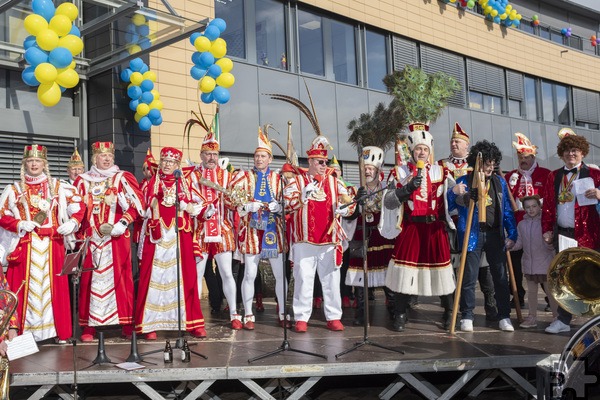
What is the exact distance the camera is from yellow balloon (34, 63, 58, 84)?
6.61m

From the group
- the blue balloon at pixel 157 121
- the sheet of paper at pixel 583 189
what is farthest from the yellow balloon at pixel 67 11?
the sheet of paper at pixel 583 189

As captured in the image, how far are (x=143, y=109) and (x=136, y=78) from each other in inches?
18.1

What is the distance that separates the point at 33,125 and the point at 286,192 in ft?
15.7

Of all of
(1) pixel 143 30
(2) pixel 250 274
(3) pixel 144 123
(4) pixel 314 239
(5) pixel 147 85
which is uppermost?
(1) pixel 143 30

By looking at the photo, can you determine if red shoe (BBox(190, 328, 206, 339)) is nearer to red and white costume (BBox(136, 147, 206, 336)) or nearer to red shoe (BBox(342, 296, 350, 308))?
red and white costume (BBox(136, 147, 206, 336))

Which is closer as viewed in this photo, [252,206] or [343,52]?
[252,206]

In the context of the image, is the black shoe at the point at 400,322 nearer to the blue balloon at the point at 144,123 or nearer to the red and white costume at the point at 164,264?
the red and white costume at the point at 164,264

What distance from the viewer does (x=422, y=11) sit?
48.7 ft

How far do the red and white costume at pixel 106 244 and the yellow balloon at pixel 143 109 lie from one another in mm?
2701

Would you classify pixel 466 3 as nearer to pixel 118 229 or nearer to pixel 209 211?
pixel 209 211

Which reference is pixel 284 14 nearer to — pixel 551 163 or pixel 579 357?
pixel 579 357

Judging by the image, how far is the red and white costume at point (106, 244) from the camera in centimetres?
589

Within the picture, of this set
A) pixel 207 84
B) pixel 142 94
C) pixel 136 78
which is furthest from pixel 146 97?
pixel 207 84

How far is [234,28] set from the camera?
36.5 feet
